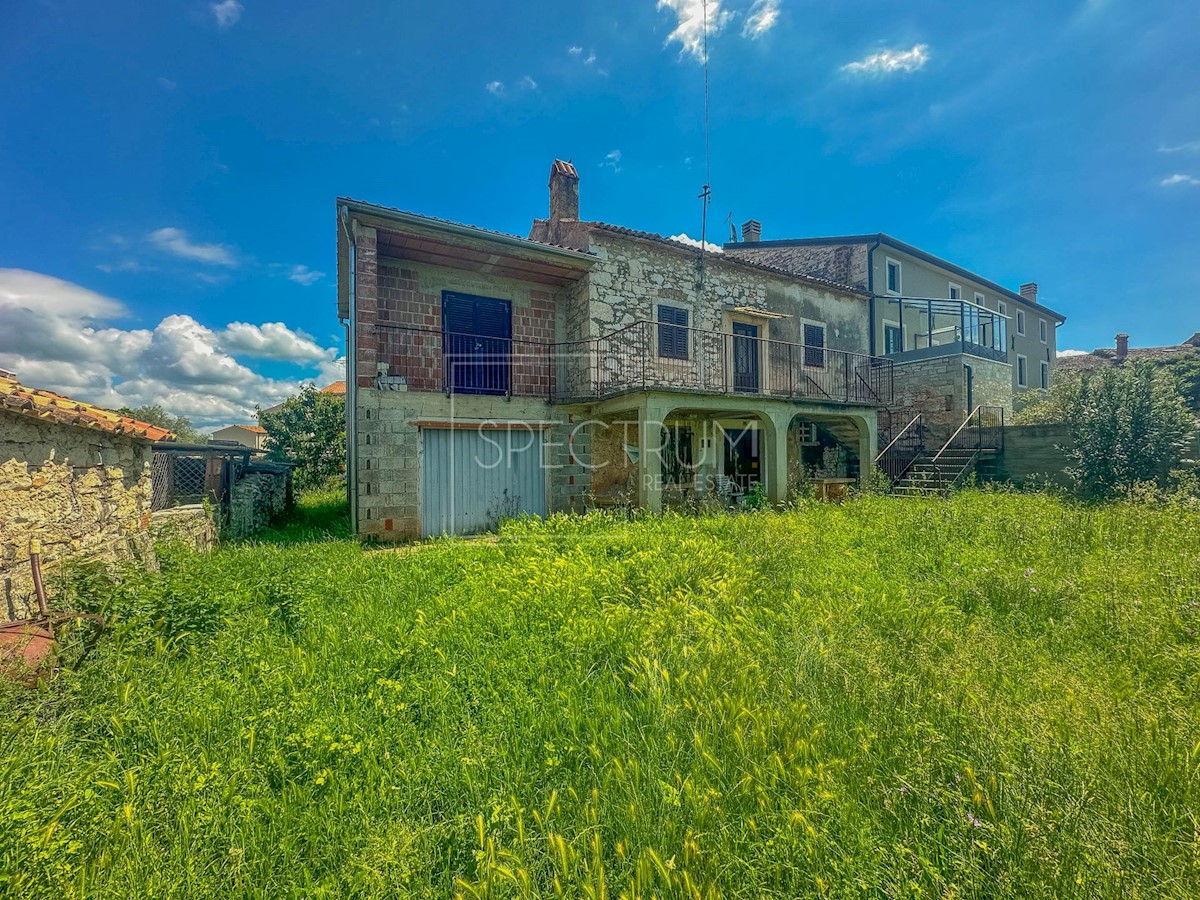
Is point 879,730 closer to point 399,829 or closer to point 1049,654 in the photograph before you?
point 1049,654

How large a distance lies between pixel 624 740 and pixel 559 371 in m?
8.98

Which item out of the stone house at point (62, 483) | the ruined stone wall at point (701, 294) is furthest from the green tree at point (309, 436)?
the stone house at point (62, 483)

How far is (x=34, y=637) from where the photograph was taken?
3301mm

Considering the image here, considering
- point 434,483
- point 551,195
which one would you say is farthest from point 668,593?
point 551,195

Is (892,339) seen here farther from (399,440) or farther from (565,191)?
(399,440)

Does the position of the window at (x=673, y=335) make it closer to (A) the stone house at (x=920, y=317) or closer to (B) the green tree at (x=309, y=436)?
(A) the stone house at (x=920, y=317)

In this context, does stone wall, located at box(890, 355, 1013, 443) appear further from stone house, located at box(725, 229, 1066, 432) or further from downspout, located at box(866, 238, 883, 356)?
downspout, located at box(866, 238, 883, 356)

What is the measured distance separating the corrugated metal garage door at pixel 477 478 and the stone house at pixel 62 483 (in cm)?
419

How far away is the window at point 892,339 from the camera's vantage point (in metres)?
16.1

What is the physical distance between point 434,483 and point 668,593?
614cm

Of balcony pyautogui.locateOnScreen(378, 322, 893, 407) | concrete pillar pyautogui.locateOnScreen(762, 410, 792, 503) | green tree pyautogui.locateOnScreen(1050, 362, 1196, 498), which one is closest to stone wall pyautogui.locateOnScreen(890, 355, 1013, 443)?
balcony pyautogui.locateOnScreen(378, 322, 893, 407)

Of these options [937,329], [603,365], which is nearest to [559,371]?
Result: [603,365]

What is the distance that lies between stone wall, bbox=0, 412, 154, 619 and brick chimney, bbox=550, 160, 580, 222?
969 centimetres

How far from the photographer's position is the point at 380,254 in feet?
30.1
